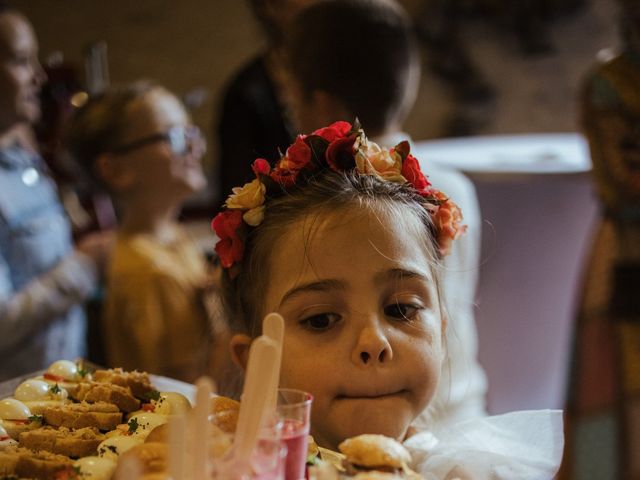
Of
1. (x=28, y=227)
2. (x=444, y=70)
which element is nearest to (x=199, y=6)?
(x=444, y=70)

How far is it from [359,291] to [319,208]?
0.18 meters

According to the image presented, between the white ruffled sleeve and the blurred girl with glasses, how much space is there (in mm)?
1572

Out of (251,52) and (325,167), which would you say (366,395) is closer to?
(325,167)

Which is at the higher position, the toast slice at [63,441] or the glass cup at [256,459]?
the toast slice at [63,441]

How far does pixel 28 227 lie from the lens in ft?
8.77

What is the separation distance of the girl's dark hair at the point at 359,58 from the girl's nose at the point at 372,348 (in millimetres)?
1140

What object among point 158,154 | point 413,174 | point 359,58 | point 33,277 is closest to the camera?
point 413,174

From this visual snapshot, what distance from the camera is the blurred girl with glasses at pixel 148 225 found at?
2809 mm

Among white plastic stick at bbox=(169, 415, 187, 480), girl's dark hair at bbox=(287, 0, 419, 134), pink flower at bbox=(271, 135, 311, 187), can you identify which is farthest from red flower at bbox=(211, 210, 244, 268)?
girl's dark hair at bbox=(287, 0, 419, 134)

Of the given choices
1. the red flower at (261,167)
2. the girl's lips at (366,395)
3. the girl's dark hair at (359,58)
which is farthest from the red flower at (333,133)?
the girl's dark hair at (359,58)

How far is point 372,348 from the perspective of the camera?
3.98 feet

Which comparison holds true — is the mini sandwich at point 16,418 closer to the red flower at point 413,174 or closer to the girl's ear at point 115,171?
the red flower at point 413,174

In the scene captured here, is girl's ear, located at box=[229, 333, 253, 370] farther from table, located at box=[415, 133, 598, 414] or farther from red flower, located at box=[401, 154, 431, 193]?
table, located at box=[415, 133, 598, 414]

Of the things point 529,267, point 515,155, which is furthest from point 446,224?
point 515,155
